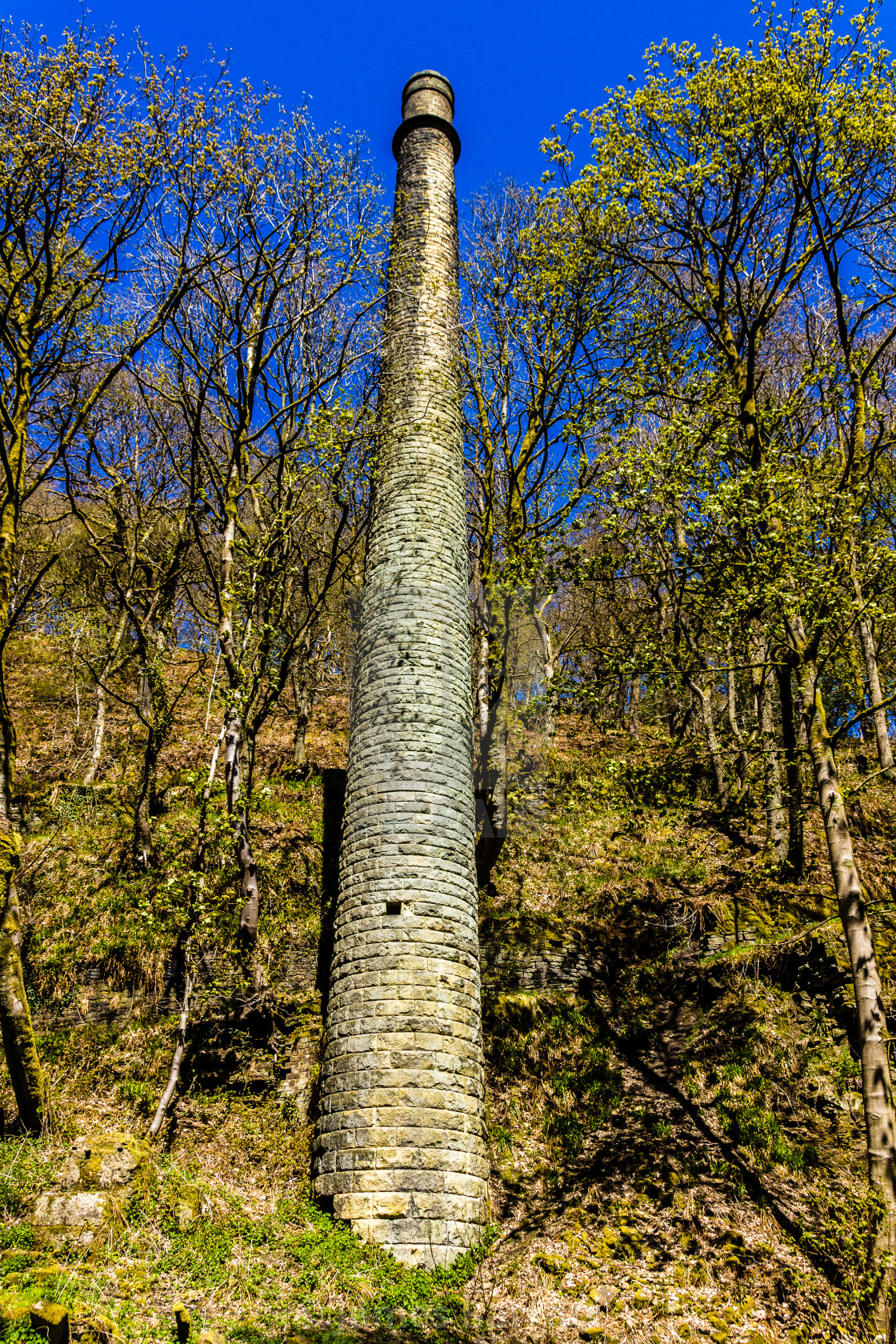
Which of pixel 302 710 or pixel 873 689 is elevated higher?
pixel 302 710

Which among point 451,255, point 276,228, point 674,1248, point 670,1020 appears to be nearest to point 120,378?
point 276,228

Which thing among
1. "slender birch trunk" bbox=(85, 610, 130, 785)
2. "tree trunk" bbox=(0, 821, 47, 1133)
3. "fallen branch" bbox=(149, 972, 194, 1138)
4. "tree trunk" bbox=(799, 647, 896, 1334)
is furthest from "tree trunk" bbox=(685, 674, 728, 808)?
"tree trunk" bbox=(0, 821, 47, 1133)

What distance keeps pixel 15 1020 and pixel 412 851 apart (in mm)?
4127

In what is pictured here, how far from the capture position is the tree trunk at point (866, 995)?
546 centimetres

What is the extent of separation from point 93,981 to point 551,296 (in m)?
12.3

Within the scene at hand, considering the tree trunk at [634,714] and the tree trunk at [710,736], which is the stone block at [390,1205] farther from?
the tree trunk at [634,714]

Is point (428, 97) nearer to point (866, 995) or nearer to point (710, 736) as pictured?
point (710, 736)

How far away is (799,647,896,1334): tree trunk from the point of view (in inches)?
215

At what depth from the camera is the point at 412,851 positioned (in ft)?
28.0

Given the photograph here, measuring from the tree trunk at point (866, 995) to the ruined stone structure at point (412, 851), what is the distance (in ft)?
11.6

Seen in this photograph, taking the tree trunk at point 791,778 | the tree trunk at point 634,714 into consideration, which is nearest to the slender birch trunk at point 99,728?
the tree trunk at point 791,778

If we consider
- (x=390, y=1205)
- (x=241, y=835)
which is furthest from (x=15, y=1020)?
(x=390, y=1205)

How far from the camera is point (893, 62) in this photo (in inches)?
292

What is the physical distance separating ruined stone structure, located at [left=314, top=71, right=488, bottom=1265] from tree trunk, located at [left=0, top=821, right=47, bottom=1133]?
9.05ft
